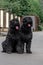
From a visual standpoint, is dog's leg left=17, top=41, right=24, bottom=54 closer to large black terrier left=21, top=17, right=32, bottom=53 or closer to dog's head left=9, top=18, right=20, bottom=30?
large black terrier left=21, top=17, right=32, bottom=53

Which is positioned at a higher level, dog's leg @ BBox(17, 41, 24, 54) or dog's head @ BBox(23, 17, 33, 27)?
dog's head @ BBox(23, 17, 33, 27)

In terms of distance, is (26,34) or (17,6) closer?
(26,34)

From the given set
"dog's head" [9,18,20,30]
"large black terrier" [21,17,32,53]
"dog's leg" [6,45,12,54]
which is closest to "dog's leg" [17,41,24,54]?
"large black terrier" [21,17,32,53]

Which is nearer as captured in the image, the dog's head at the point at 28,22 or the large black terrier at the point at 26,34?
the dog's head at the point at 28,22

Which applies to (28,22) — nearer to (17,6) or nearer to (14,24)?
(14,24)

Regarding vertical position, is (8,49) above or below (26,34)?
below

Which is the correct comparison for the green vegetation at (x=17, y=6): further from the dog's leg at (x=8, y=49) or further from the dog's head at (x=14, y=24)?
the dog's head at (x=14, y=24)

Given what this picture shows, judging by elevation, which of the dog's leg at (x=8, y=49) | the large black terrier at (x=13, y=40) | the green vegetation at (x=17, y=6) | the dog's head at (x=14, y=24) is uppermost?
the green vegetation at (x=17, y=6)

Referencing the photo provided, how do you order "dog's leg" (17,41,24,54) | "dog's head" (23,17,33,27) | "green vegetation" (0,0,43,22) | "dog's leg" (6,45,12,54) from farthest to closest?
"green vegetation" (0,0,43,22) → "dog's leg" (6,45,12,54) → "dog's leg" (17,41,24,54) → "dog's head" (23,17,33,27)

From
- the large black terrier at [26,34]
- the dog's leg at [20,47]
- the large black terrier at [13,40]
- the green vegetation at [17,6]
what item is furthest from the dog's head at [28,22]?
the green vegetation at [17,6]

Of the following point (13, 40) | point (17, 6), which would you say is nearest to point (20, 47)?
point (13, 40)

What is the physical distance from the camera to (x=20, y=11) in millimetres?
42531

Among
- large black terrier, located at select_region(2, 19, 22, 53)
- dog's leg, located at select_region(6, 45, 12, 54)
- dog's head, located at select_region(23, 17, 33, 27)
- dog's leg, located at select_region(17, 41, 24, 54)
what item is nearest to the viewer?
dog's head, located at select_region(23, 17, 33, 27)

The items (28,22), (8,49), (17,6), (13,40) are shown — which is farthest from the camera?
(17,6)
